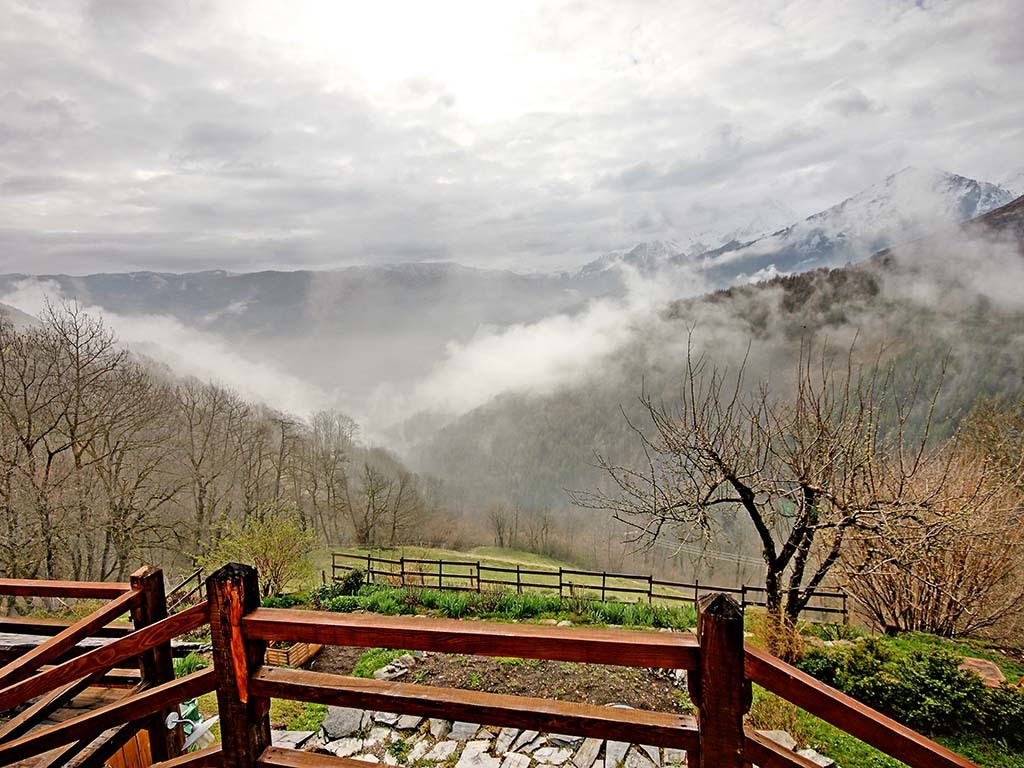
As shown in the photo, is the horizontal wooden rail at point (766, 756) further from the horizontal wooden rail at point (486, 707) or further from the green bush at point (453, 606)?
the green bush at point (453, 606)

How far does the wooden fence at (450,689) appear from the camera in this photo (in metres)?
1.85

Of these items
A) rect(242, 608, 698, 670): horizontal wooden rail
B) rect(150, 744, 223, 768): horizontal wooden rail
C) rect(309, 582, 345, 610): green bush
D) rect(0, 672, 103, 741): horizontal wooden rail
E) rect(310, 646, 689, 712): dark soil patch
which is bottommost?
rect(309, 582, 345, 610): green bush

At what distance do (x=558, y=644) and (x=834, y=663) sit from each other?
25.2 feet

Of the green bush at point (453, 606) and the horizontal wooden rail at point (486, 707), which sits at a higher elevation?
the horizontal wooden rail at point (486, 707)

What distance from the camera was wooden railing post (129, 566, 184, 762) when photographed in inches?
120

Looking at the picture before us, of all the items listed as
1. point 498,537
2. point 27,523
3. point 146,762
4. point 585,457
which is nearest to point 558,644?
point 146,762

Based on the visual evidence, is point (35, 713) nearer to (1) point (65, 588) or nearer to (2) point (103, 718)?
(1) point (65, 588)

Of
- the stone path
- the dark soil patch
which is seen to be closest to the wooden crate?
the dark soil patch

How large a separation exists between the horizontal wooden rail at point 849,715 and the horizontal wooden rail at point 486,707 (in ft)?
1.13

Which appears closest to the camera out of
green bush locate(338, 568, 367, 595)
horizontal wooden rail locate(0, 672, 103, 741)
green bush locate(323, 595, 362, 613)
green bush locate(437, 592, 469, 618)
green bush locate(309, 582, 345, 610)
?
horizontal wooden rail locate(0, 672, 103, 741)

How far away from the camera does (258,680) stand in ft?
7.63

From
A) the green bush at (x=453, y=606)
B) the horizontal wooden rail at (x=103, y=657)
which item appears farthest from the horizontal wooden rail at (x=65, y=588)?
the green bush at (x=453, y=606)

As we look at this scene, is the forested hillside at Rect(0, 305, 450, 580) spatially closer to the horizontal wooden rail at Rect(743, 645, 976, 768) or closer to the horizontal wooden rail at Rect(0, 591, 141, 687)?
the horizontal wooden rail at Rect(0, 591, 141, 687)

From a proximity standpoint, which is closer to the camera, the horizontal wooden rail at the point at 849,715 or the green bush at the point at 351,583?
the horizontal wooden rail at the point at 849,715
